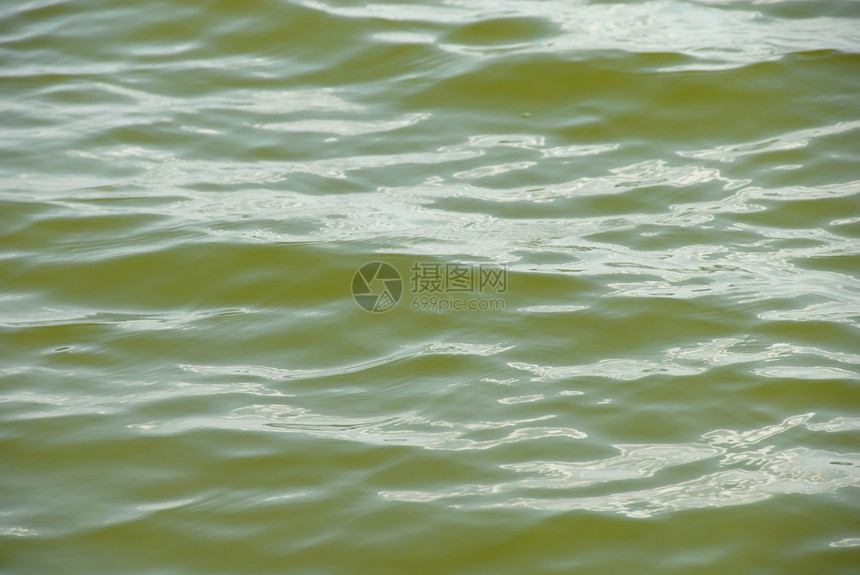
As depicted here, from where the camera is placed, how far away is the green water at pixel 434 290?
171 centimetres

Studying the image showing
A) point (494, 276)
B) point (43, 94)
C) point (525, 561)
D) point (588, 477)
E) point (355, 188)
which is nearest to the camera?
point (525, 561)

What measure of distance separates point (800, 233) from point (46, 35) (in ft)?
12.6

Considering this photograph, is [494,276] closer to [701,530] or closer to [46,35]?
[701,530]

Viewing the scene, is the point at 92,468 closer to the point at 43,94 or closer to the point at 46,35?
the point at 43,94

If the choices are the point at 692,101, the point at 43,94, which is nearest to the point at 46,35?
the point at 43,94

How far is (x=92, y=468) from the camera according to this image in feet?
6.17

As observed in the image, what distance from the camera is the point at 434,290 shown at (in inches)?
98.0

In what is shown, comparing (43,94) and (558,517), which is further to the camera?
(43,94)

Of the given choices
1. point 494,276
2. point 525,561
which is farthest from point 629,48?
point 525,561

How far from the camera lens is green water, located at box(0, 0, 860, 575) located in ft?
5.60

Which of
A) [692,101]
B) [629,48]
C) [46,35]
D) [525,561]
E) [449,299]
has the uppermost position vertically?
[46,35]

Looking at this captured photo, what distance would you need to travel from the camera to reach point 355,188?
3.04 meters

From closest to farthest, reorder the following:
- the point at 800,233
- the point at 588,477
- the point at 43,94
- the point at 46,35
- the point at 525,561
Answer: the point at 525,561 → the point at 588,477 → the point at 800,233 → the point at 43,94 → the point at 46,35

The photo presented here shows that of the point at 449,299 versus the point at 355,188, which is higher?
the point at 355,188
